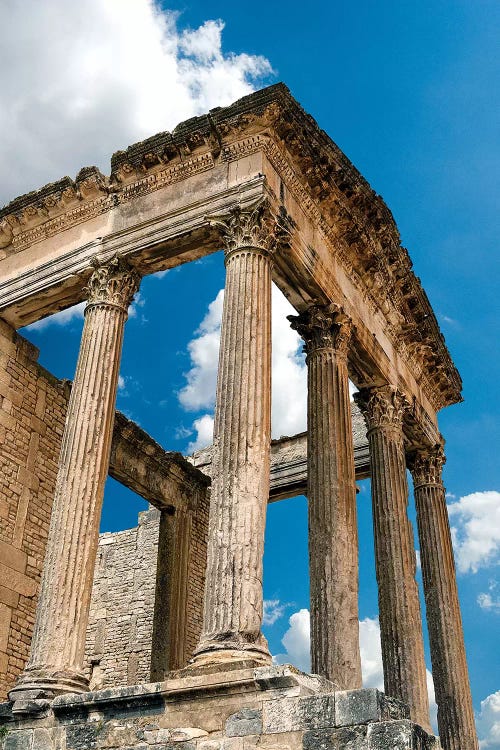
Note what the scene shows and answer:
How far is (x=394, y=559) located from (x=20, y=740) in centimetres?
720

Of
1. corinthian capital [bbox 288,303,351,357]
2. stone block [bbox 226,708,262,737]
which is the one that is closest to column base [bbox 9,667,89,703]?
stone block [bbox 226,708,262,737]

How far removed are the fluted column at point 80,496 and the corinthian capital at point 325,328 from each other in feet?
9.80

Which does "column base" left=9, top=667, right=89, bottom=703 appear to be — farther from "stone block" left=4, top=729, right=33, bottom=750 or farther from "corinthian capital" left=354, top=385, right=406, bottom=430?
"corinthian capital" left=354, top=385, right=406, bottom=430

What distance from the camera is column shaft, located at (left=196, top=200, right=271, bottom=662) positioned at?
9039 mm

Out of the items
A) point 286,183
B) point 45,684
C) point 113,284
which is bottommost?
point 45,684

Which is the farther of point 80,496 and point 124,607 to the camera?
point 124,607

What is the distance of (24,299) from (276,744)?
30.2 ft

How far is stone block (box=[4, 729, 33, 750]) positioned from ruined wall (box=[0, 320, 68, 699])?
3.80m

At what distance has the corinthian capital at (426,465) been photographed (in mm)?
17344

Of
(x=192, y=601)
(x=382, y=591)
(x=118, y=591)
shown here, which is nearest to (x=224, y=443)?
(x=382, y=591)

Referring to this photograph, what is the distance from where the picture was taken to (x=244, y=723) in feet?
26.5

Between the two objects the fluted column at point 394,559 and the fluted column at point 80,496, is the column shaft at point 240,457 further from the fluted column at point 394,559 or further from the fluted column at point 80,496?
the fluted column at point 394,559

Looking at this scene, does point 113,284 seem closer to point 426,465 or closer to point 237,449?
point 237,449

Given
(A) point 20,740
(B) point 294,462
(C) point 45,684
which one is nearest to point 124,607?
(B) point 294,462
